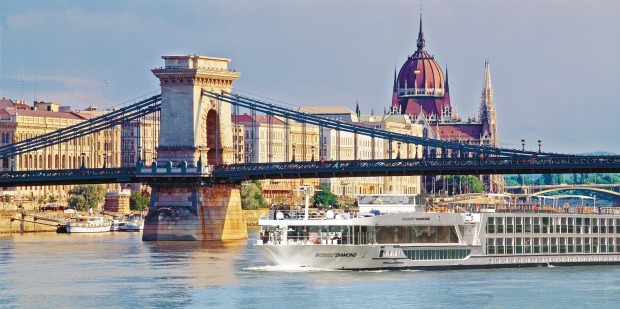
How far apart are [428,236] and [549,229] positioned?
550 cm

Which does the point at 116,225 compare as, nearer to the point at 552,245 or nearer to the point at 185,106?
the point at 185,106

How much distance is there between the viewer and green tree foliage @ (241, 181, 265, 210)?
470ft

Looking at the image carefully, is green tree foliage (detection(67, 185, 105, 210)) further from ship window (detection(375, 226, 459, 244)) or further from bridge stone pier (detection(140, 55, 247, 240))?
ship window (detection(375, 226, 459, 244))

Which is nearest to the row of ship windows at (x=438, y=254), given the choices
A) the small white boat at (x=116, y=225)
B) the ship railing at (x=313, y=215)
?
the ship railing at (x=313, y=215)

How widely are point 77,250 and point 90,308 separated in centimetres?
3228

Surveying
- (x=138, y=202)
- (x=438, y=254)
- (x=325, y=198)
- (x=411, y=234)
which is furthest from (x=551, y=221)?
(x=325, y=198)

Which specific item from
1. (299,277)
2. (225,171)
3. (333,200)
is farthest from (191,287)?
(333,200)

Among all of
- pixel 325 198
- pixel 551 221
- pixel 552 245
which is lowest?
pixel 552 245

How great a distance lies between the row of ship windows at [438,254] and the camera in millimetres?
73750

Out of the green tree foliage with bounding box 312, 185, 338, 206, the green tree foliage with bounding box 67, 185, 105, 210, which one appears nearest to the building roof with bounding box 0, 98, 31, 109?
the green tree foliage with bounding box 67, 185, 105, 210

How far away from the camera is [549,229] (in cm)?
7688

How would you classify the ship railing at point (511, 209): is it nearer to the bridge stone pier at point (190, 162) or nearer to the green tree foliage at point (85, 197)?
the bridge stone pier at point (190, 162)

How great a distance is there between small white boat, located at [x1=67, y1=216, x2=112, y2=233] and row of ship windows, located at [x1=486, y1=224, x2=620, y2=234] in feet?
164

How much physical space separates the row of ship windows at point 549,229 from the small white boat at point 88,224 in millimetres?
50047
